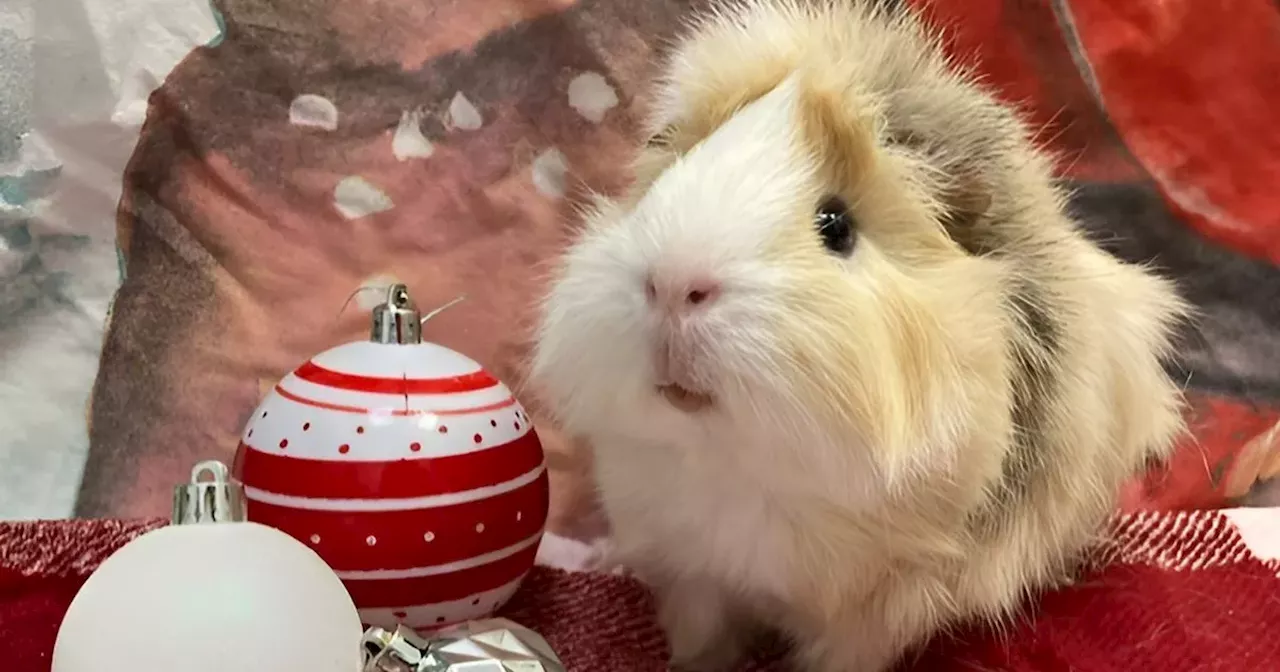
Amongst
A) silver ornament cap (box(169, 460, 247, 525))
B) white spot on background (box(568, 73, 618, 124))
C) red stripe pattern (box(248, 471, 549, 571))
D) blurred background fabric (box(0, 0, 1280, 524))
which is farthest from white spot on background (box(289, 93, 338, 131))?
silver ornament cap (box(169, 460, 247, 525))

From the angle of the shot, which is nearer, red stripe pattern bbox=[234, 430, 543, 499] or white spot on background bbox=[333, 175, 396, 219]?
red stripe pattern bbox=[234, 430, 543, 499]

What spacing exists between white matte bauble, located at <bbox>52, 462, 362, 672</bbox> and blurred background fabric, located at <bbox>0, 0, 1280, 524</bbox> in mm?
525

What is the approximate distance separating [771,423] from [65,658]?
0.37 m

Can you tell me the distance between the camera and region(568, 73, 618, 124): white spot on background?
117cm

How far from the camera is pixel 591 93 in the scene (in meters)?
1.18

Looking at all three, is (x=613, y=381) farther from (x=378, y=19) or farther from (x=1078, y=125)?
(x=1078, y=125)

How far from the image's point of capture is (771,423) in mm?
622

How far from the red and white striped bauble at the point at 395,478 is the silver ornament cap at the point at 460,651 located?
8 cm

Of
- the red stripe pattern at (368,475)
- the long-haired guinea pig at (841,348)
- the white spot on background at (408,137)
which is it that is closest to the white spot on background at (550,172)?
the white spot on background at (408,137)

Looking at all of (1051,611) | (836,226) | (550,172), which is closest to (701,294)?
(836,226)

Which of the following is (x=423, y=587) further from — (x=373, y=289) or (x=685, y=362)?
(x=373, y=289)

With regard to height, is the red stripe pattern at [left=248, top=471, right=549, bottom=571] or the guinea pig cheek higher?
the guinea pig cheek

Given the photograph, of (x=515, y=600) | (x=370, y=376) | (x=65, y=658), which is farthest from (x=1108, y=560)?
(x=65, y=658)

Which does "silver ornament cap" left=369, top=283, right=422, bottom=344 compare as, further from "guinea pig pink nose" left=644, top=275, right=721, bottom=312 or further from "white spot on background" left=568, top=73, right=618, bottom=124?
"white spot on background" left=568, top=73, right=618, bottom=124
